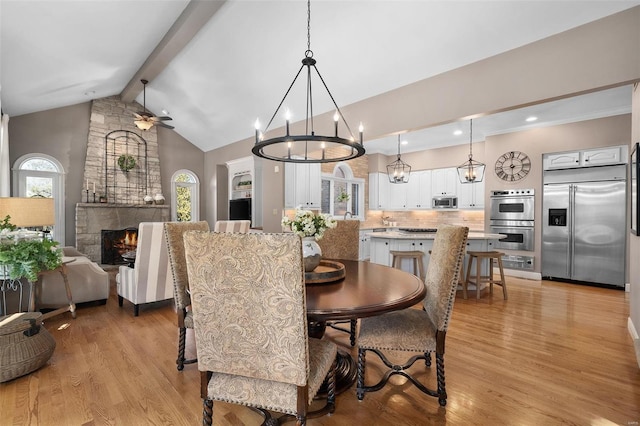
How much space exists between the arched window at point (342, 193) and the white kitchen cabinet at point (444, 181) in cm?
171

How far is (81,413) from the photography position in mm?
1767

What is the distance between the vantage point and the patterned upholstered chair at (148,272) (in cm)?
328

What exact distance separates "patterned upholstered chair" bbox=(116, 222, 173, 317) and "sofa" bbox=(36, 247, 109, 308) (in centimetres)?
35

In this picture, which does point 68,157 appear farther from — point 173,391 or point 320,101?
point 173,391

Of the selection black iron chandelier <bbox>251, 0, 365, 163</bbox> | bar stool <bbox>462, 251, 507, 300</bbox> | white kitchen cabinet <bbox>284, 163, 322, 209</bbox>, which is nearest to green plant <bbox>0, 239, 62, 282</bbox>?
black iron chandelier <bbox>251, 0, 365, 163</bbox>

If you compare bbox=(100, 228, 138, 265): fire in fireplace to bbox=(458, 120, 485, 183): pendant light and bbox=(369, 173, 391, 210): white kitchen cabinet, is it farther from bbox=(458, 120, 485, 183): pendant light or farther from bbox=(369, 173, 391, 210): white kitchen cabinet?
bbox=(458, 120, 485, 183): pendant light

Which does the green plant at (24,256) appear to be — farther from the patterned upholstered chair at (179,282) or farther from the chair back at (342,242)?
the chair back at (342,242)

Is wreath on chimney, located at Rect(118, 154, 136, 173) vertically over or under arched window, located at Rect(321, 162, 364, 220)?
over

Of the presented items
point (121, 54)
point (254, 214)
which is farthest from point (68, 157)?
point (254, 214)

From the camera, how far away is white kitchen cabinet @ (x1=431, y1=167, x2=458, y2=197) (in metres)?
7.00

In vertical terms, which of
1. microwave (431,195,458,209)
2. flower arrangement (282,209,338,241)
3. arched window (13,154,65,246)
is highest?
arched window (13,154,65,246)

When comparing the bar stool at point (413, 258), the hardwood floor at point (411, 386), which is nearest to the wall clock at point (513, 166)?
the bar stool at point (413, 258)

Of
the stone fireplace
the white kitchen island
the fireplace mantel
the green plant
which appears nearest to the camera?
the green plant

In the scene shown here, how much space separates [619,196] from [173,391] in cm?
630
